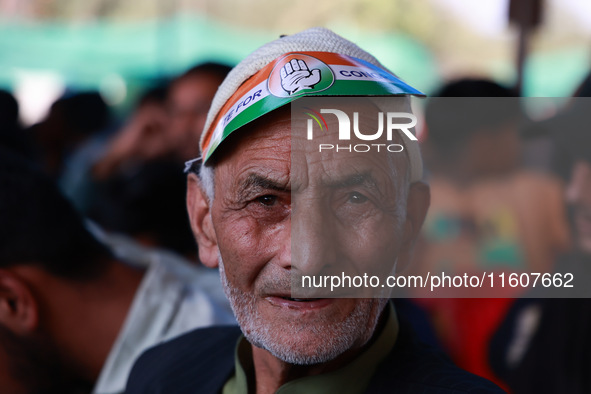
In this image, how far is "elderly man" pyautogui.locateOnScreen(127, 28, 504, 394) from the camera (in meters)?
1.21

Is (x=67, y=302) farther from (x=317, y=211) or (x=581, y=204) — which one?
(x=581, y=204)

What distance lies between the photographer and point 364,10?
19.7 feet

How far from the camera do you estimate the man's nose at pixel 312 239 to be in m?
1.16

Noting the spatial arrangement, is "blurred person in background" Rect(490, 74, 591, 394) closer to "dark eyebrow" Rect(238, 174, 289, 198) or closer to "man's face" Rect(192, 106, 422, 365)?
Result: "man's face" Rect(192, 106, 422, 365)

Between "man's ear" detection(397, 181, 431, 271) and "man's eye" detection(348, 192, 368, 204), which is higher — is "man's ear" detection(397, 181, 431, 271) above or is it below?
below

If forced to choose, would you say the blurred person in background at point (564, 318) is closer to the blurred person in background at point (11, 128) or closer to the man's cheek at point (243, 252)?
the man's cheek at point (243, 252)

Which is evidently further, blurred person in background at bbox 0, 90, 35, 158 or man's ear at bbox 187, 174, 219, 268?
blurred person in background at bbox 0, 90, 35, 158

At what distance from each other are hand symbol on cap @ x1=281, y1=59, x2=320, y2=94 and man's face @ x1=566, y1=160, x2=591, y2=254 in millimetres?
699

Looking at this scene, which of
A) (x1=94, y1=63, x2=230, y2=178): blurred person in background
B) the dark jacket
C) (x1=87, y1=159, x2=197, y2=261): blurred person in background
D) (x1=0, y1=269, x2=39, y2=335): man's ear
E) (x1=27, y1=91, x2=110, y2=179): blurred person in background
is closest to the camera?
the dark jacket


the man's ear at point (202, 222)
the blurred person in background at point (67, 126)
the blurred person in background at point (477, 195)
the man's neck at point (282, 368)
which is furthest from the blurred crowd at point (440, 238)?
the blurred person in background at point (67, 126)

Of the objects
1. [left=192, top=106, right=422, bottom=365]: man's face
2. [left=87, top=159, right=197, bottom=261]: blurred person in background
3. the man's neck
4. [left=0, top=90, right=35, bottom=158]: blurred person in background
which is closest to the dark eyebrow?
[left=192, top=106, right=422, bottom=365]: man's face

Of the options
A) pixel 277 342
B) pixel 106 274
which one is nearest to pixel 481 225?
pixel 277 342

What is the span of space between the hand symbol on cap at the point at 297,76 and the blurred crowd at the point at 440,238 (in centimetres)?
26

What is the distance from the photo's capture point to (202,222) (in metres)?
1.51
